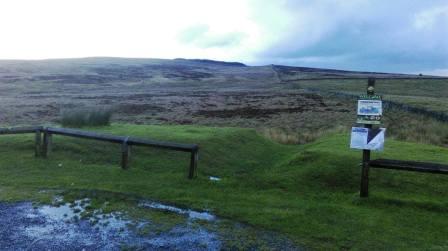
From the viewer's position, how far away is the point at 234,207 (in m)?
10.7

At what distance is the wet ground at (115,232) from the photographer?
827cm

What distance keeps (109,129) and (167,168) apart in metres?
7.11

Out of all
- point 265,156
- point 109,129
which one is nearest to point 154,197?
point 265,156

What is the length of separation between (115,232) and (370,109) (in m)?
6.34

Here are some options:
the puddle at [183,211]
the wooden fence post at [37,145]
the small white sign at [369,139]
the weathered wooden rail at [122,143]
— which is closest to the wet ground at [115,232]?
the puddle at [183,211]

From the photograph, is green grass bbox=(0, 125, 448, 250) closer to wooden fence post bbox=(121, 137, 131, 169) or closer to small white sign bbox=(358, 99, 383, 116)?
wooden fence post bbox=(121, 137, 131, 169)

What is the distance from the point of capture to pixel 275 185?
43.6 ft

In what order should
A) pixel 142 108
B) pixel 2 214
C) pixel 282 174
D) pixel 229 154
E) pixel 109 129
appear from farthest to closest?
pixel 142 108
pixel 109 129
pixel 229 154
pixel 282 174
pixel 2 214

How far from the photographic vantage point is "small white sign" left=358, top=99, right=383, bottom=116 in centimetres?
1129

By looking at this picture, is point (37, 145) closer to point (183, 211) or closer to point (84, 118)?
point (84, 118)

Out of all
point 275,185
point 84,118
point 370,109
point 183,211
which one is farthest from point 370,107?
point 84,118

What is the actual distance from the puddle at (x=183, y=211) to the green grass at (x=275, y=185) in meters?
0.29

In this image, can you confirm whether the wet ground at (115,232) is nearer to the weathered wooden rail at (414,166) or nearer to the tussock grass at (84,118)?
the weathered wooden rail at (414,166)

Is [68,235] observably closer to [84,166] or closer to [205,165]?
[84,166]
